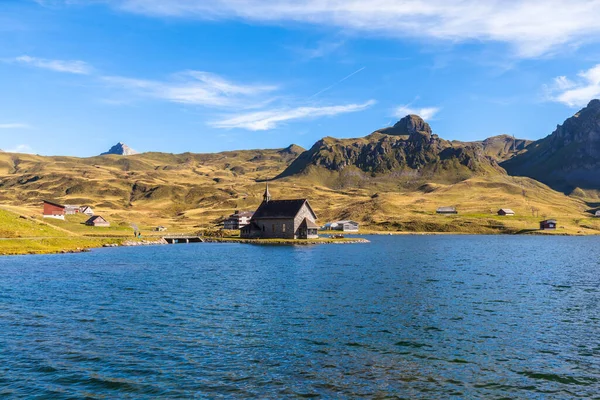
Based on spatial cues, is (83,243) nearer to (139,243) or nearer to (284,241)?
(139,243)

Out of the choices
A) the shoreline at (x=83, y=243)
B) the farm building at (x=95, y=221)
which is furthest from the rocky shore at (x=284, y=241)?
the farm building at (x=95, y=221)

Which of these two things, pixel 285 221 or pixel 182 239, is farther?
pixel 182 239

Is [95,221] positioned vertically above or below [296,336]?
above

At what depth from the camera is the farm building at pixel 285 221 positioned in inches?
5231

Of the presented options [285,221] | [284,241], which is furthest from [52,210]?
[284,241]

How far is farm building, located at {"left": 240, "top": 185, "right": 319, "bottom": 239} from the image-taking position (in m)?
133

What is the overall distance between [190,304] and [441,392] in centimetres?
2510

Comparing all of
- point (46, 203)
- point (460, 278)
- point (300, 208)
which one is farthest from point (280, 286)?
point (46, 203)

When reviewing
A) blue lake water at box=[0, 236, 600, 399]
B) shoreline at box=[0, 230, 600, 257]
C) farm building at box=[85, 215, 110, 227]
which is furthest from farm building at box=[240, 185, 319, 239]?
blue lake water at box=[0, 236, 600, 399]

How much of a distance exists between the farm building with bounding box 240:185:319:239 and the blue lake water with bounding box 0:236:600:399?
74377 millimetres

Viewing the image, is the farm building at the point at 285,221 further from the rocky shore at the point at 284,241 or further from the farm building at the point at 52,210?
the farm building at the point at 52,210

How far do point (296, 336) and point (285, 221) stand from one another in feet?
341

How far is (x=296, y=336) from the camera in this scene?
30.3 meters

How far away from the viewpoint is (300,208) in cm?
13175
